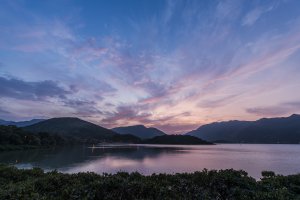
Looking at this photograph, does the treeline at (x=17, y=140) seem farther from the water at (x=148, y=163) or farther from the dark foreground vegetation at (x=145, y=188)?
the dark foreground vegetation at (x=145, y=188)

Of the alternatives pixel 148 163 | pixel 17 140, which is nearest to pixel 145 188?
pixel 148 163

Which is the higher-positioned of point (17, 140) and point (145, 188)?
point (17, 140)

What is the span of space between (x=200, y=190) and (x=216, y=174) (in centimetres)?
344

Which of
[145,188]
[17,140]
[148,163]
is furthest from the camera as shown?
[17,140]


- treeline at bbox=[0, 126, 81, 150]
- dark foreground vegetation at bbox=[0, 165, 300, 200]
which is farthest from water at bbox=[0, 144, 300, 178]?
dark foreground vegetation at bbox=[0, 165, 300, 200]

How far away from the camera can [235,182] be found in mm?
14391

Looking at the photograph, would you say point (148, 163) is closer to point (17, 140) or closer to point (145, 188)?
point (145, 188)

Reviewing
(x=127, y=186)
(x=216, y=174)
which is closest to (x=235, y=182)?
(x=216, y=174)

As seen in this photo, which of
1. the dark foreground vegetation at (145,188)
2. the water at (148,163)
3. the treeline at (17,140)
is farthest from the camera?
the treeline at (17,140)

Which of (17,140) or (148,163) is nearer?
(148,163)

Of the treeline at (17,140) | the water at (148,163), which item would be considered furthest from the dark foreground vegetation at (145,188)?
the treeline at (17,140)

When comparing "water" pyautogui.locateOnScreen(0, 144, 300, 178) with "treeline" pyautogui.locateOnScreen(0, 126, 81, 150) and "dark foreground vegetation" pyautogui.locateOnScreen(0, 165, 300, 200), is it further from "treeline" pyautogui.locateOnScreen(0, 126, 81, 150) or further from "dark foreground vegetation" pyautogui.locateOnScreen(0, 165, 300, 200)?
"dark foreground vegetation" pyautogui.locateOnScreen(0, 165, 300, 200)

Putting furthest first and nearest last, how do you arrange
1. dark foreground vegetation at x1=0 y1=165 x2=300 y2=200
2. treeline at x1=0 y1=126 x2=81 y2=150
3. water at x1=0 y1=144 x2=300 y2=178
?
treeline at x1=0 y1=126 x2=81 y2=150, water at x1=0 y1=144 x2=300 y2=178, dark foreground vegetation at x1=0 y1=165 x2=300 y2=200

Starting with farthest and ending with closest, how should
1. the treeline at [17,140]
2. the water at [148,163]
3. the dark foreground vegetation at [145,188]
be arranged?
the treeline at [17,140] → the water at [148,163] → the dark foreground vegetation at [145,188]
